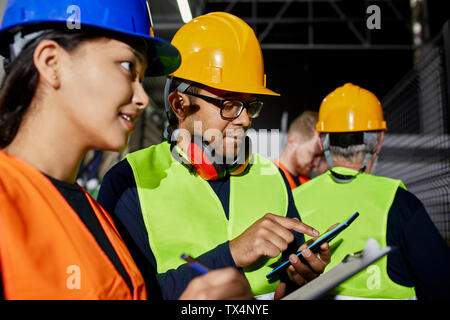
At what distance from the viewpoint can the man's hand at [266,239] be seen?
123cm

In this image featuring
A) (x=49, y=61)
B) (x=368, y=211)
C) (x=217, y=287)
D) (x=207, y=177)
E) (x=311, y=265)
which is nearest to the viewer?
(x=217, y=287)

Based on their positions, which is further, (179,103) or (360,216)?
(360,216)

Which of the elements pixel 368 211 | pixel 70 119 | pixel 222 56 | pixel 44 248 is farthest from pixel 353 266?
pixel 368 211

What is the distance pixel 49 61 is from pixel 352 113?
2.17 meters

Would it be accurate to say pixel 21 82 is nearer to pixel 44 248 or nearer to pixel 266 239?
pixel 44 248

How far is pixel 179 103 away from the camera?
1760 mm

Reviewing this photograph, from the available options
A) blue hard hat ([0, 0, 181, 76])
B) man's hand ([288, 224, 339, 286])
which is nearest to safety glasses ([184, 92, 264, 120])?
blue hard hat ([0, 0, 181, 76])

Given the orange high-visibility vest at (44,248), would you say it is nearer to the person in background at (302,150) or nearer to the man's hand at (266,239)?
the man's hand at (266,239)

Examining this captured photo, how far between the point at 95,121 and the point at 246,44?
986mm

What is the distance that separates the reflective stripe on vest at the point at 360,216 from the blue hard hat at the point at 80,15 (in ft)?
5.28

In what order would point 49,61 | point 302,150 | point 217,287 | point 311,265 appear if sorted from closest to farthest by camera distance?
point 217,287, point 49,61, point 311,265, point 302,150

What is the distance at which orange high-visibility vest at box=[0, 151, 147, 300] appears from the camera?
2.47 ft

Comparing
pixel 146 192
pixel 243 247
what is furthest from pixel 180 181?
pixel 243 247

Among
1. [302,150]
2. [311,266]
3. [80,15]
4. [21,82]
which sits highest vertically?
[80,15]
